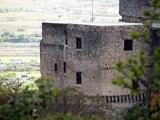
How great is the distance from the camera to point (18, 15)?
16212cm

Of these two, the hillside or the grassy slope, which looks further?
the grassy slope

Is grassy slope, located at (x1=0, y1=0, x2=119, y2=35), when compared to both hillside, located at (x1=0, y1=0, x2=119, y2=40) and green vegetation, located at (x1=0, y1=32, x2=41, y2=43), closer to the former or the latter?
hillside, located at (x1=0, y1=0, x2=119, y2=40)

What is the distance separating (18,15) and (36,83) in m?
140

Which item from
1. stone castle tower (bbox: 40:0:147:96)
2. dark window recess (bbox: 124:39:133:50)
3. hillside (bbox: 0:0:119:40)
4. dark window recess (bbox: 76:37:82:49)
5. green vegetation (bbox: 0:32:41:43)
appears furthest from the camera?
hillside (bbox: 0:0:119:40)

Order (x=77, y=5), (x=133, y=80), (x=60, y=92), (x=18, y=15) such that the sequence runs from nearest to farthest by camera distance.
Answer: (x=133, y=80) < (x=60, y=92) < (x=18, y=15) < (x=77, y=5)

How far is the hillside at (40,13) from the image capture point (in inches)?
5311

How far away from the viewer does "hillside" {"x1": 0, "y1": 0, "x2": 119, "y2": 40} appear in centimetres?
13489

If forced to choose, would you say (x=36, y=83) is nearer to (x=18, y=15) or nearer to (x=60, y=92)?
(x=60, y=92)

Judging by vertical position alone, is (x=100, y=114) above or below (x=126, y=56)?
below

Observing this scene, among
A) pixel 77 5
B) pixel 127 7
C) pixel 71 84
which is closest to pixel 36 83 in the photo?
pixel 71 84

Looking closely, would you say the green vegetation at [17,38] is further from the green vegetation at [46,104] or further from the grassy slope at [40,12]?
the green vegetation at [46,104]

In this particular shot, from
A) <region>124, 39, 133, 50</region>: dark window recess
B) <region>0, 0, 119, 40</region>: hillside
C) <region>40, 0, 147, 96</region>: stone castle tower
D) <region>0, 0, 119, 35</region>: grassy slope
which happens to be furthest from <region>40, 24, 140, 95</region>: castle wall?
<region>0, 0, 119, 35</region>: grassy slope

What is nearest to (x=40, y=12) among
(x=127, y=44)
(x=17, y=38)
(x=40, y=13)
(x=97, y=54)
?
(x=40, y=13)

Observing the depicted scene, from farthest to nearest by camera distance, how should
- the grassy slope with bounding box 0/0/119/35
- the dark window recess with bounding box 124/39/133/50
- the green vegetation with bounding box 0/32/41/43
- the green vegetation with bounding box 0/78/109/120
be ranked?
the grassy slope with bounding box 0/0/119/35 < the green vegetation with bounding box 0/32/41/43 < the dark window recess with bounding box 124/39/133/50 < the green vegetation with bounding box 0/78/109/120
